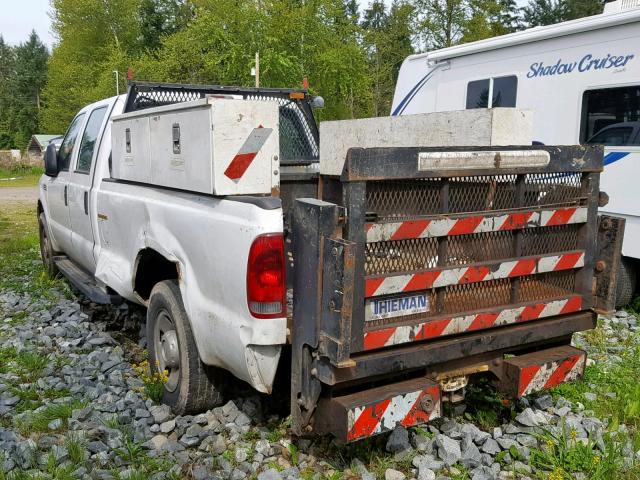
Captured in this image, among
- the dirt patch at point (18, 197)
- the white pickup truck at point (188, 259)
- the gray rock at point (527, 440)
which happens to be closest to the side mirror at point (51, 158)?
the white pickup truck at point (188, 259)

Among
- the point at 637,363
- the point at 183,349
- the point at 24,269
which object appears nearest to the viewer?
the point at 183,349

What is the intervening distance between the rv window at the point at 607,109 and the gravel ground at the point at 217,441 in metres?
3.46

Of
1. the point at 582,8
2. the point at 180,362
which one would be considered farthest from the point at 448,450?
the point at 582,8

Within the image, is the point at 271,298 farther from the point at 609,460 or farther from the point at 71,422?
the point at 609,460

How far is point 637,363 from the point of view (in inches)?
187

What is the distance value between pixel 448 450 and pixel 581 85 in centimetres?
479

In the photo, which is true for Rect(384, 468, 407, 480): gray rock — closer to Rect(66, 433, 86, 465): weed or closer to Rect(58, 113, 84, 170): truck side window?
Rect(66, 433, 86, 465): weed

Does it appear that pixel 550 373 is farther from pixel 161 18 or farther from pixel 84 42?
pixel 161 18

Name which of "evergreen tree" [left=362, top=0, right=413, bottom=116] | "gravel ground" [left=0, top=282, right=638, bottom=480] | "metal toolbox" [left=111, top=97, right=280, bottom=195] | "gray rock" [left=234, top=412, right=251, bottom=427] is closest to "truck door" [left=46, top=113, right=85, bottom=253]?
"gravel ground" [left=0, top=282, right=638, bottom=480]

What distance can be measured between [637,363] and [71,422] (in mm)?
4068

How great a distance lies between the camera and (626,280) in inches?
247

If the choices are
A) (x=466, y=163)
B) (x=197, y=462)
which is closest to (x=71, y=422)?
(x=197, y=462)

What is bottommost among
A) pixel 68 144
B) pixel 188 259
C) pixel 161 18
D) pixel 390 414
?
pixel 390 414

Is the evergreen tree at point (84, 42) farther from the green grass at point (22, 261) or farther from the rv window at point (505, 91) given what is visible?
the rv window at point (505, 91)
